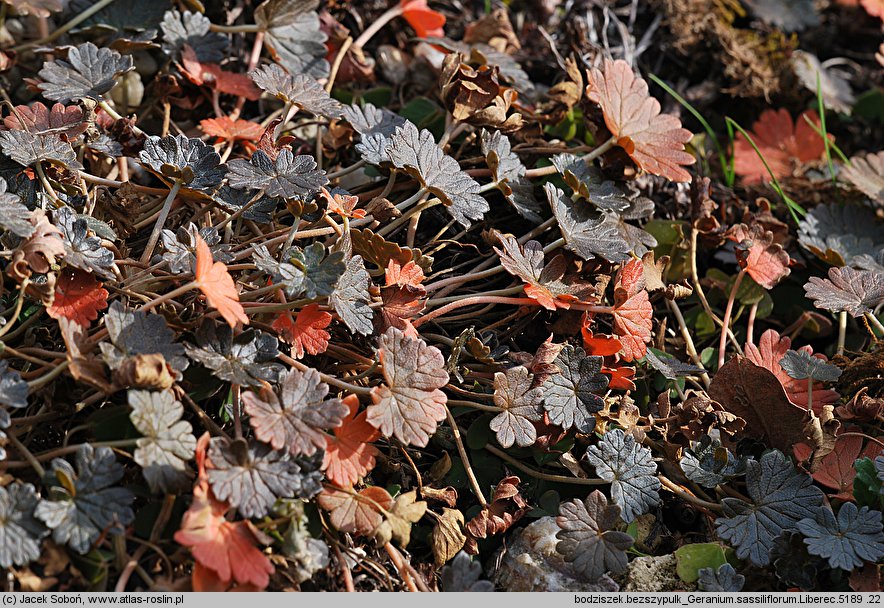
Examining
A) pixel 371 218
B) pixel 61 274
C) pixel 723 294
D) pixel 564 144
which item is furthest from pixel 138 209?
pixel 723 294

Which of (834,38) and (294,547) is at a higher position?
(834,38)

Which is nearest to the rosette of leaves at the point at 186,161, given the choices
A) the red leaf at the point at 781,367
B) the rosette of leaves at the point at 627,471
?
the rosette of leaves at the point at 627,471

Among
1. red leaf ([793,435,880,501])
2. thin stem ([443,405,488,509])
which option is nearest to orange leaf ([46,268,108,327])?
thin stem ([443,405,488,509])

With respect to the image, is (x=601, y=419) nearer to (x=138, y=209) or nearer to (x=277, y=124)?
(x=277, y=124)

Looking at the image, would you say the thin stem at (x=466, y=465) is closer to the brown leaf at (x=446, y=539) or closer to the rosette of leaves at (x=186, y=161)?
the brown leaf at (x=446, y=539)

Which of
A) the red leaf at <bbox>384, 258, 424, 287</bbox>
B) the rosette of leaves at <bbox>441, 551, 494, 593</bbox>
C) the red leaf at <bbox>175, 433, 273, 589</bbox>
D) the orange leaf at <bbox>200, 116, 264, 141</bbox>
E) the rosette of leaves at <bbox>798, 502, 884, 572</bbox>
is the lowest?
the rosette of leaves at <bbox>441, 551, 494, 593</bbox>

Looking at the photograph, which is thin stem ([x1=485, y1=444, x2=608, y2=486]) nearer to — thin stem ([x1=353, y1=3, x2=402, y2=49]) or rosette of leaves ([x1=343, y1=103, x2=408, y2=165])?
rosette of leaves ([x1=343, y1=103, x2=408, y2=165])

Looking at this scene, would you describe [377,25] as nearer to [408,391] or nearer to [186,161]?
[186,161]
